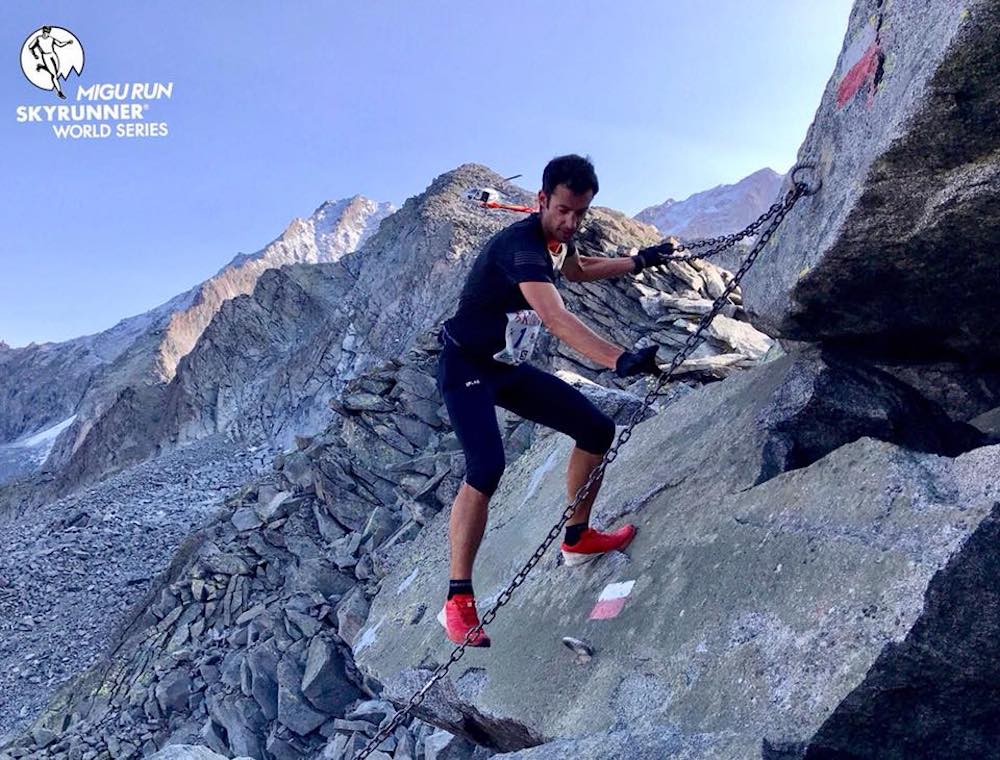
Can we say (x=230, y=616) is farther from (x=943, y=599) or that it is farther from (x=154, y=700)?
(x=943, y=599)

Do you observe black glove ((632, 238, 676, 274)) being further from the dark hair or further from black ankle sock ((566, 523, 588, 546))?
black ankle sock ((566, 523, 588, 546))

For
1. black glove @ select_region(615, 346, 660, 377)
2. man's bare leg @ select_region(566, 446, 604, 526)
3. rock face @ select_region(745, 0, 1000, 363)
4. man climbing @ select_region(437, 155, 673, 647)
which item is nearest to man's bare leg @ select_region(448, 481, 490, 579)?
man climbing @ select_region(437, 155, 673, 647)

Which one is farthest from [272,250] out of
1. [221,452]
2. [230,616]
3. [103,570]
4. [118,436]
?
[230,616]

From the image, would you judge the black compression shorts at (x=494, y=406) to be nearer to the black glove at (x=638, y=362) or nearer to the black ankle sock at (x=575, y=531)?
the black ankle sock at (x=575, y=531)

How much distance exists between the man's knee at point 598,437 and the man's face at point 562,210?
115 cm

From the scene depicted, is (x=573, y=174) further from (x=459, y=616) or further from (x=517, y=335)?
(x=459, y=616)

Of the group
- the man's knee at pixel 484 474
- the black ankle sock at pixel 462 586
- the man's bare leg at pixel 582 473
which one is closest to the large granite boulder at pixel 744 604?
the man's bare leg at pixel 582 473

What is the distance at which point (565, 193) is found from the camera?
4367 mm

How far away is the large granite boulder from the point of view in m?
3.11

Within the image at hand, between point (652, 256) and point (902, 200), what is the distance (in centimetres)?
159

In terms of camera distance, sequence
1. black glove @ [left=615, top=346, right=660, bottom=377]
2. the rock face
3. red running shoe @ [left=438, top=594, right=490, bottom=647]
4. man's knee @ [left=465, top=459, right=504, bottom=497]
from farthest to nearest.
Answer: red running shoe @ [left=438, top=594, right=490, bottom=647] → man's knee @ [left=465, top=459, right=504, bottom=497] → black glove @ [left=615, top=346, right=660, bottom=377] → the rock face

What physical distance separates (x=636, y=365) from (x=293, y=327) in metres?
41.8

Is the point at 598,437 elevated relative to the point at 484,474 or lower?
lower

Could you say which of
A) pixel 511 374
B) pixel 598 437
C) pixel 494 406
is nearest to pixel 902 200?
pixel 598 437
